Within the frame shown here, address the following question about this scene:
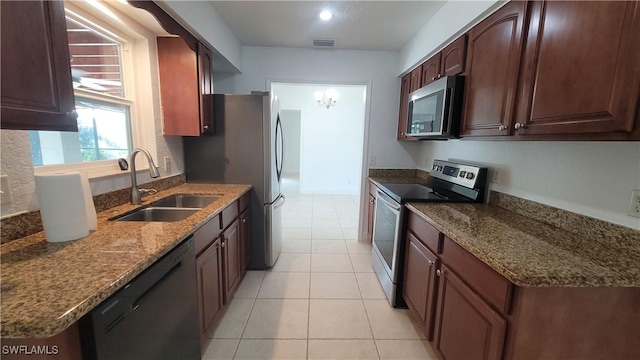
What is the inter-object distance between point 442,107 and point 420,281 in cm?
127

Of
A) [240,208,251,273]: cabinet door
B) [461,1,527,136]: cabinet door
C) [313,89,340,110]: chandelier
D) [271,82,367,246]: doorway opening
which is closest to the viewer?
[461,1,527,136]: cabinet door

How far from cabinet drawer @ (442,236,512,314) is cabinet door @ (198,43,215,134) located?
6.76ft

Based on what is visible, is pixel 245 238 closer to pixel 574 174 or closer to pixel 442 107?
pixel 442 107

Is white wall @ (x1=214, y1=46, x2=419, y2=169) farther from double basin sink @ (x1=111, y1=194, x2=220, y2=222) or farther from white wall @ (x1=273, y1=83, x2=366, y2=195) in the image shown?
white wall @ (x1=273, y1=83, x2=366, y2=195)

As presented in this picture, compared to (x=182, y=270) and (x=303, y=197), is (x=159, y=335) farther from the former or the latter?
(x=303, y=197)

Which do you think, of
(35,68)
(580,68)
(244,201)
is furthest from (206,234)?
(580,68)

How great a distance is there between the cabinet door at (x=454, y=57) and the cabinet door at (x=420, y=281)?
129 centimetres

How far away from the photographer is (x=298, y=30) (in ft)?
8.41

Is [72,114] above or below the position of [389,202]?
above

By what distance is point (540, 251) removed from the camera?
3.51 ft

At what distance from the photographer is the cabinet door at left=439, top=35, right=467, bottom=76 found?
181 cm

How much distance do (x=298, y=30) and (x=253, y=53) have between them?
2.47 ft

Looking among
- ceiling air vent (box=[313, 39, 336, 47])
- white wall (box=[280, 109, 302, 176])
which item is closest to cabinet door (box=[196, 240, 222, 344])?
ceiling air vent (box=[313, 39, 336, 47])

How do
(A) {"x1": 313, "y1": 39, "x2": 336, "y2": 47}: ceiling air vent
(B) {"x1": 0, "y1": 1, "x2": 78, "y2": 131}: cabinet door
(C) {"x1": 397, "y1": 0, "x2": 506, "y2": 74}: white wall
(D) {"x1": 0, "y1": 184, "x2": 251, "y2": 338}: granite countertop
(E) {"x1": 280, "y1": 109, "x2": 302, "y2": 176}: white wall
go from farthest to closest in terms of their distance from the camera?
1. (E) {"x1": 280, "y1": 109, "x2": 302, "y2": 176}: white wall
2. (A) {"x1": 313, "y1": 39, "x2": 336, "y2": 47}: ceiling air vent
3. (C) {"x1": 397, "y1": 0, "x2": 506, "y2": 74}: white wall
4. (B) {"x1": 0, "y1": 1, "x2": 78, "y2": 131}: cabinet door
5. (D) {"x1": 0, "y1": 184, "x2": 251, "y2": 338}: granite countertop
